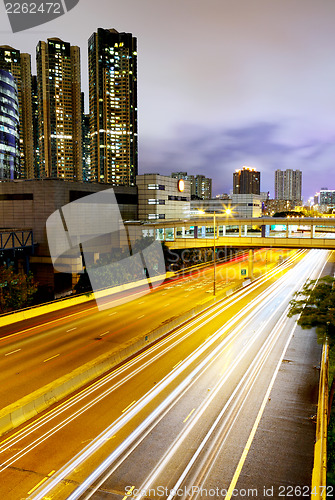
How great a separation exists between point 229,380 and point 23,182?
2075 inches

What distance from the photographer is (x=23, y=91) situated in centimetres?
18562

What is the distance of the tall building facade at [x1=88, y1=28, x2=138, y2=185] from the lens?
186375 mm

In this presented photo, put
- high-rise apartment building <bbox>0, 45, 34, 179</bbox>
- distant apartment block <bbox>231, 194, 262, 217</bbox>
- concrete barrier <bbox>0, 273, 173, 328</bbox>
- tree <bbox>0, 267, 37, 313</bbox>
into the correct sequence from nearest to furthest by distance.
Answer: concrete barrier <bbox>0, 273, 173, 328</bbox>, tree <bbox>0, 267, 37, 313</bbox>, distant apartment block <bbox>231, 194, 262, 217</bbox>, high-rise apartment building <bbox>0, 45, 34, 179</bbox>

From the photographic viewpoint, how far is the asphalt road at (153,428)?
11023mm

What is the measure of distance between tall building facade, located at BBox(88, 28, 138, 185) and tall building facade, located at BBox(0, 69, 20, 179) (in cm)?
9439

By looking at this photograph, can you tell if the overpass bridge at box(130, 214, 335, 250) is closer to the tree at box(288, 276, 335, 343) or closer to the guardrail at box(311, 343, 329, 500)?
the tree at box(288, 276, 335, 343)

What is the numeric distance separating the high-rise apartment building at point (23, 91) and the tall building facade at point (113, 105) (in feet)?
114

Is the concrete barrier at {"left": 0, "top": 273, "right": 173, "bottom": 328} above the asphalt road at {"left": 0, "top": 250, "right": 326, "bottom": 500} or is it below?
above

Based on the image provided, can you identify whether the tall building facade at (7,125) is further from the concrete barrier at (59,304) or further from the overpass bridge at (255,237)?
the concrete barrier at (59,304)

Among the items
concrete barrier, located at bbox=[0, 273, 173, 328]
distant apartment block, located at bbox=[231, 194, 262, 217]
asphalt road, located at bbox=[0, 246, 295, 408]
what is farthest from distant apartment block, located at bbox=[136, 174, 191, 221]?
distant apartment block, located at bbox=[231, 194, 262, 217]

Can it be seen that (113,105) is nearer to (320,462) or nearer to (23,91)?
(23,91)

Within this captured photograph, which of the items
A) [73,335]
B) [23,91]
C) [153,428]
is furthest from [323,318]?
[23,91]

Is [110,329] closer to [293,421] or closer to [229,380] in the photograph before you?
[229,380]

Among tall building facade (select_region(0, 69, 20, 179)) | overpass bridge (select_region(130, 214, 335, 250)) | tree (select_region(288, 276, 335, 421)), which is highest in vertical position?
tall building facade (select_region(0, 69, 20, 179))
